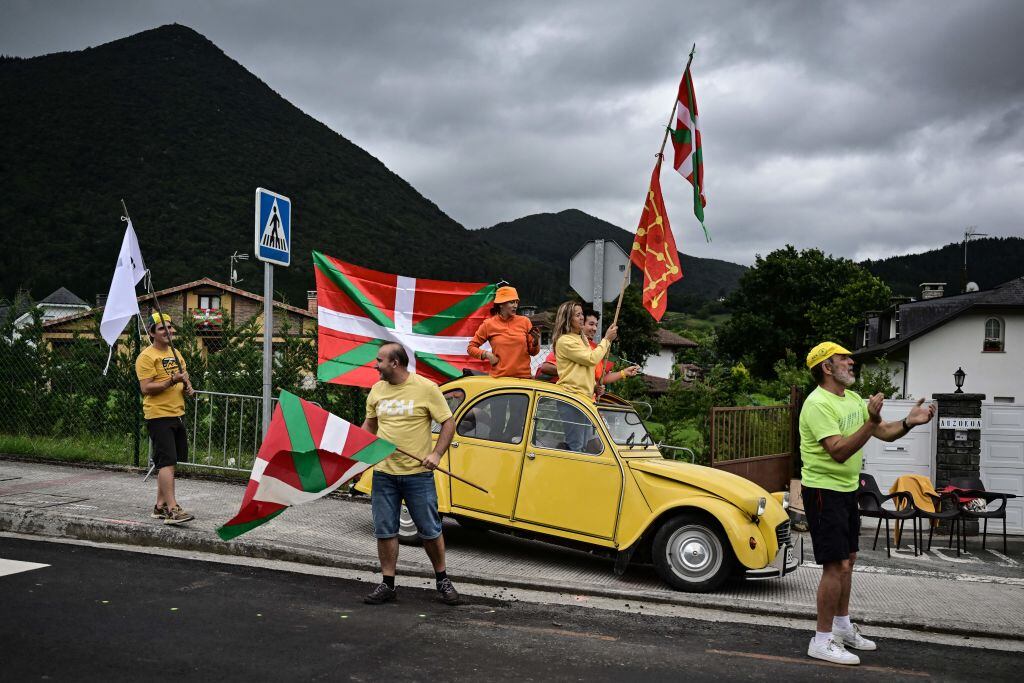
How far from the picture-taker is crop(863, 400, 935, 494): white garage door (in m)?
11.4

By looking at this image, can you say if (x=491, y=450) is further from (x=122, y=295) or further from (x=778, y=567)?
(x=122, y=295)

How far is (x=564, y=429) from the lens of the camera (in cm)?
738

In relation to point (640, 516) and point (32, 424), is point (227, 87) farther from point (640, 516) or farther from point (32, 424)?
point (640, 516)

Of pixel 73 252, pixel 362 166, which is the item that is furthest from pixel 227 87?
pixel 73 252

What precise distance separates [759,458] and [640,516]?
494 cm

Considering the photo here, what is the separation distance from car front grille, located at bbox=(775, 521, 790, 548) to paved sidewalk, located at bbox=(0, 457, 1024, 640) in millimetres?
420

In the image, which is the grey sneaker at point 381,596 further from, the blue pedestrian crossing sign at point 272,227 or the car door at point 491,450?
the blue pedestrian crossing sign at point 272,227

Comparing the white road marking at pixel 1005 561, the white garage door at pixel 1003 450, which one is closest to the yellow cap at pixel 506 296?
the white road marking at pixel 1005 561

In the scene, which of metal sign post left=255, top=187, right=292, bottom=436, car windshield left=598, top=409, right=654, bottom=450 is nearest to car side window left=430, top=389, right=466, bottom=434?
car windshield left=598, top=409, right=654, bottom=450

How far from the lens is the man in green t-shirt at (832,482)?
17.2 ft

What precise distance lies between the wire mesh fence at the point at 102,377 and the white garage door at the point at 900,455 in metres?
7.61

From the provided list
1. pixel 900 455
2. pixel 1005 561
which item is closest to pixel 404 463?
pixel 1005 561

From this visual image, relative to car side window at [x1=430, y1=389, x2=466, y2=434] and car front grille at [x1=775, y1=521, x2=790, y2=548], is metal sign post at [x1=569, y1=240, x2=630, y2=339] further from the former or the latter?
car front grille at [x1=775, y1=521, x2=790, y2=548]

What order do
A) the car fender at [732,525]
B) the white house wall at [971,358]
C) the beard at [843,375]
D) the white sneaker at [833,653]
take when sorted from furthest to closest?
1. the white house wall at [971,358]
2. the car fender at [732,525]
3. the beard at [843,375]
4. the white sneaker at [833,653]
